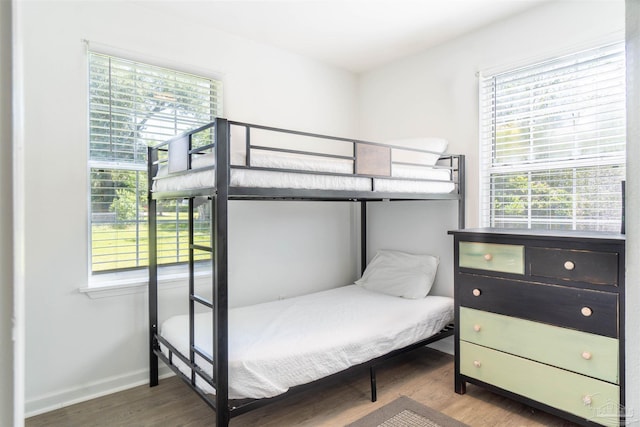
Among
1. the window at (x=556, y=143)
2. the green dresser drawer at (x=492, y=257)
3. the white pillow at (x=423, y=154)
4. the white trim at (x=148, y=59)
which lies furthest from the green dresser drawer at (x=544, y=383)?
the white trim at (x=148, y=59)

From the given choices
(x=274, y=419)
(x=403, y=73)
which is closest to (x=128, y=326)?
(x=274, y=419)

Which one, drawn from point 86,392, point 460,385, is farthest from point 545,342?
point 86,392

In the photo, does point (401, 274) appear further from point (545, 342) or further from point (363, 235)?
point (545, 342)

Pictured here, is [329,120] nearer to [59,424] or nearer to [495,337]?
[495,337]

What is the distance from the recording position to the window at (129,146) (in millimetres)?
2326

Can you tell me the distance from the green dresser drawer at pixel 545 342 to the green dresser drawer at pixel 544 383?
0.13ft

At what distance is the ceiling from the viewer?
2406mm

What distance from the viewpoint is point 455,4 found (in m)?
2.41

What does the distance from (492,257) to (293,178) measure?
123cm

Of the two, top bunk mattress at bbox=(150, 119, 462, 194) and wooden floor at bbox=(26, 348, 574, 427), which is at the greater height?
top bunk mattress at bbox=(150, 119, 462, 194)

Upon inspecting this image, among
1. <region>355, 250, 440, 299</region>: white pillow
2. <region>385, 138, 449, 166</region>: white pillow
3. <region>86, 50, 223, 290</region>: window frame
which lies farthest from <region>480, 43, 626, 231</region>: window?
<region>86, 50, 223, 290</region>: window frame

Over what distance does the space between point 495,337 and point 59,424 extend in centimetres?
244

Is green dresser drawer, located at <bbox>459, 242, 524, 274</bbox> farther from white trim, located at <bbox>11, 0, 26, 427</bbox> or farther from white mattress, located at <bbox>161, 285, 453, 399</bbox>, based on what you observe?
white trim, located at <bbox>11, 0, 26, 427</bbox>

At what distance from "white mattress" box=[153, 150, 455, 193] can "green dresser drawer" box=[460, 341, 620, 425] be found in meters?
1.08
